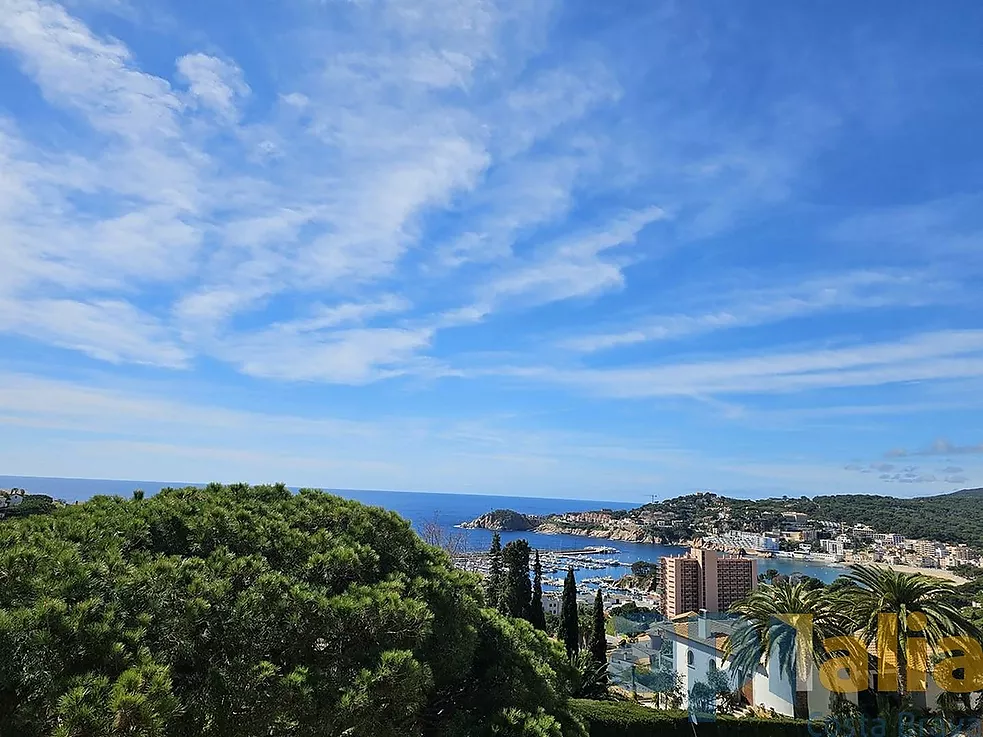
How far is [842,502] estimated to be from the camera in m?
137

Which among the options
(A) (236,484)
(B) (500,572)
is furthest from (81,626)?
(B) (500,572)

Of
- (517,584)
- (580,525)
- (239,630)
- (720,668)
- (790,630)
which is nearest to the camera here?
(239,630)

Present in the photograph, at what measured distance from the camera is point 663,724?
15.0m

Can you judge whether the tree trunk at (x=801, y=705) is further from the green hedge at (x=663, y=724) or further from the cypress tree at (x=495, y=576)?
the cypress tree at (x=495, y=576)

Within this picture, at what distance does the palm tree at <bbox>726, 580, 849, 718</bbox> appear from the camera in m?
16.2

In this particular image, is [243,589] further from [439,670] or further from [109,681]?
[439,670]

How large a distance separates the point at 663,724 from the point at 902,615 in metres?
5.89

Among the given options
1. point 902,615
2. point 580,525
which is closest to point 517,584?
point 902,615

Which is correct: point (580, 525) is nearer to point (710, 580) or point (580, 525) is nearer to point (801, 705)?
point (710, 580)

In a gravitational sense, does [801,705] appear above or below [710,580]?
above

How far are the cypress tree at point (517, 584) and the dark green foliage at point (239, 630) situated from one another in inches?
849

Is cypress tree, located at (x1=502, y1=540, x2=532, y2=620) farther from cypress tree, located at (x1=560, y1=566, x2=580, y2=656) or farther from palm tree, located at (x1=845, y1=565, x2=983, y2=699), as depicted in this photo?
palm tree, located at (x1=845, y1=565, x2=983, y2=699)

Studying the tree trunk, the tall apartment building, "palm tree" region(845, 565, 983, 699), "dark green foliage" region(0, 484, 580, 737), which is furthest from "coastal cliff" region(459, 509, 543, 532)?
"dark green foliage" region(0, 484, 580, 737)

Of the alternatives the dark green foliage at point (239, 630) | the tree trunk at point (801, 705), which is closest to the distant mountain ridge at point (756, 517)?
the tree trunk at point (801, 705)
